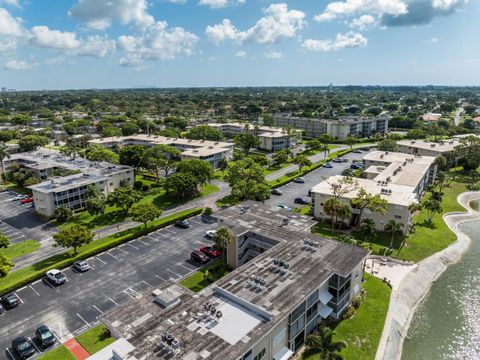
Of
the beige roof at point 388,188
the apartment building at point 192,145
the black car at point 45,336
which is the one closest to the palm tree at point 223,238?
the black car at point 45,336

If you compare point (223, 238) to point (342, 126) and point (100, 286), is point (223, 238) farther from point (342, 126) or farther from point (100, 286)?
point (342, 126)

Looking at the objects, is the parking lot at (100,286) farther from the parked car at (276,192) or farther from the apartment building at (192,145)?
the apartment building at (192,145)

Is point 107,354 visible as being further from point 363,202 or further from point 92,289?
point 363,202

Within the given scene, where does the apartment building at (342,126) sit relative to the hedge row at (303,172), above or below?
above

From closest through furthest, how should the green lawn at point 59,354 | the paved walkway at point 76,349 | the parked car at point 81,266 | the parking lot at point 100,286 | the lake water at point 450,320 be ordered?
the green lawn at point 59,354
the paved walkway at point 76,349
the lake water at point 450,320
the parking lot at point 100,286
the parked car at point 81,266

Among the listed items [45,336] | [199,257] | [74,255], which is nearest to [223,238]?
[199,257]

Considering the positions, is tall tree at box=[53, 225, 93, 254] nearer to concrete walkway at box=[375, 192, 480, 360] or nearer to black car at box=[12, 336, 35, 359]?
black car at box=[12, 336, 35, 359]

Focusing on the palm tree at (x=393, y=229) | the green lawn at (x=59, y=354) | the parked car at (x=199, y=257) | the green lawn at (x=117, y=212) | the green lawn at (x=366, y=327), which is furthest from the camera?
the green lawn at (x=117, y=212)
